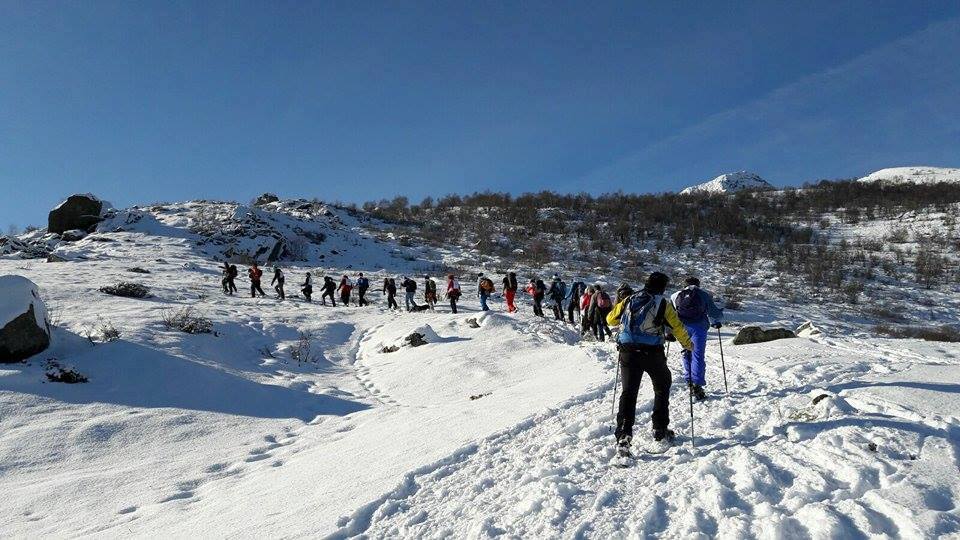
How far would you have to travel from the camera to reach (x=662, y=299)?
5109 mm

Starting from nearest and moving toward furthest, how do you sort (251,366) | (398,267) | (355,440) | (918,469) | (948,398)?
1. (918,469)
2. (948,398)
3. (355,440)
4. (251,366)
5. (398,267)

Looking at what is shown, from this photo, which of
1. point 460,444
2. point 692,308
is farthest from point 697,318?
point 460,444

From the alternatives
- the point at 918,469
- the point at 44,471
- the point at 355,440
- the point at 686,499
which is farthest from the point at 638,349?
the point at 44,471

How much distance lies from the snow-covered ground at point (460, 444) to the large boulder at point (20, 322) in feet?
1.33

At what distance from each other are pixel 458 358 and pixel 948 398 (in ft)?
28.4

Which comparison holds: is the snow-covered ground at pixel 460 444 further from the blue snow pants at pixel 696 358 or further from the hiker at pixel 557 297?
the hiker at pixel 557 297

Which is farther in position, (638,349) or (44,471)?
(44,471)

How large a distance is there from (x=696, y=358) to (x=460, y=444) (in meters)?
3.25

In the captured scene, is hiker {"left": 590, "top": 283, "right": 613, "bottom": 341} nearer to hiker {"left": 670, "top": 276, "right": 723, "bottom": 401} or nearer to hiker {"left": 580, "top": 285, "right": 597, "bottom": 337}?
hiker {"left": 580, "top": 285, "right": 597, "bottom": 337}

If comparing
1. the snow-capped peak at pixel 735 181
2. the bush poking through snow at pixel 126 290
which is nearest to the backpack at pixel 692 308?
the bush poking through snow at pixel 126 290

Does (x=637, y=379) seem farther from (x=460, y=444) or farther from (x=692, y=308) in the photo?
(x=692, y=308)

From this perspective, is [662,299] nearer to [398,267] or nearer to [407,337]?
[407,337]

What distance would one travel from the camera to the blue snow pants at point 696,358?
21.6 feet

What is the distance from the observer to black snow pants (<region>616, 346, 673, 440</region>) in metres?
4.99
